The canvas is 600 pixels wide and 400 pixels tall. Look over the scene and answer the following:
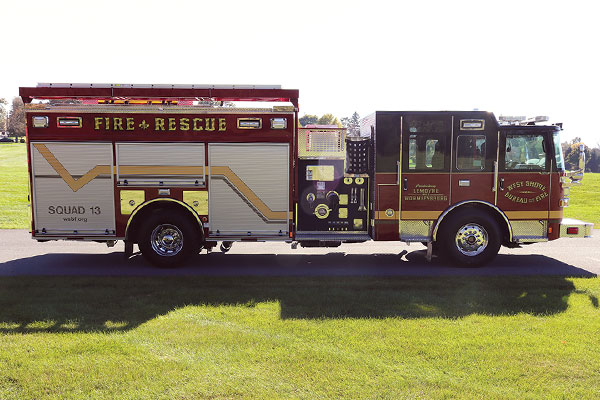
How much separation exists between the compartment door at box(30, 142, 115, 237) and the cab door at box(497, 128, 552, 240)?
740cm

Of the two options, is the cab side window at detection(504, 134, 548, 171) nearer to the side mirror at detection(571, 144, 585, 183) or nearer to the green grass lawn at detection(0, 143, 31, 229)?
the side mirror at detection(571, 144, 585, 183)

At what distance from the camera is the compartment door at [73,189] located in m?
8.58

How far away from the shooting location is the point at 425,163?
8.79m

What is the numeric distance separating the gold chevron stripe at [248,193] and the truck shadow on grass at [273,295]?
44.0 inches

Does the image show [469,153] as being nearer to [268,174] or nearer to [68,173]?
[268,174]

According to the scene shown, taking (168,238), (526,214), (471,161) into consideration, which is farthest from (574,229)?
(168,238)

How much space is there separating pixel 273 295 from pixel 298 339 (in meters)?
1.76

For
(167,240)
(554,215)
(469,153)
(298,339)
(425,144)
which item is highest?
(425,144)

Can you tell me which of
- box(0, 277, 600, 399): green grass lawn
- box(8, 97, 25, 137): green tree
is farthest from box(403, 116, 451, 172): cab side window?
box(8, 97, 25, 137): green tree

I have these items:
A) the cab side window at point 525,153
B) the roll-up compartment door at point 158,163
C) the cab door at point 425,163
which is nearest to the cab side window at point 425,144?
the cab door at point 425,163

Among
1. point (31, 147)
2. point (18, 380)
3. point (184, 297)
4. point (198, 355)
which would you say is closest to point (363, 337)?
point (198, 355)

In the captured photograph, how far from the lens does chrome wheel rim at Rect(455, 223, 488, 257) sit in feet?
29.1

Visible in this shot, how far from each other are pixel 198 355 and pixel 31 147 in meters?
5.95

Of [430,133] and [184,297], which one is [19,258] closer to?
[184,297]
